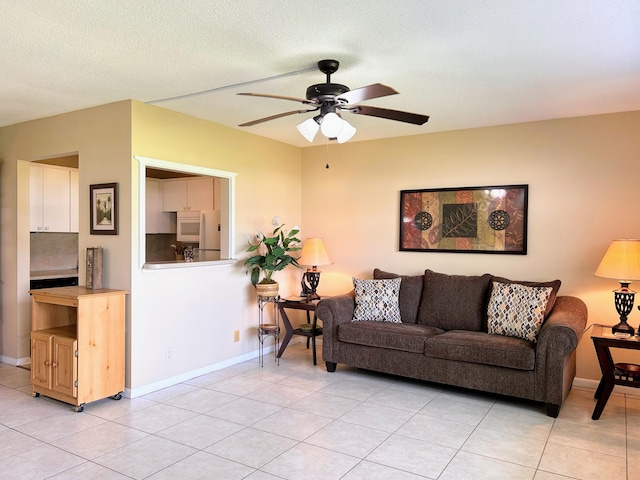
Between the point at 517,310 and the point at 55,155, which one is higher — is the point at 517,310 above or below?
below

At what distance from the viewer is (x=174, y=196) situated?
6238mm


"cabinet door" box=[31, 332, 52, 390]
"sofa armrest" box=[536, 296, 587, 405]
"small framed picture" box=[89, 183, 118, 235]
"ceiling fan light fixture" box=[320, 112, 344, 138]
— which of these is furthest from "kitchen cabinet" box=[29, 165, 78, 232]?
"sofa armrest" box=[536, 296, 587, 405]

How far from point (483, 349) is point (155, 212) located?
4508 mm

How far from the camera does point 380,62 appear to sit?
2979 millimetres

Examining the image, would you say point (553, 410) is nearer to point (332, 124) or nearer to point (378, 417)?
point (378, 417)

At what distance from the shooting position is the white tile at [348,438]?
2969 mm

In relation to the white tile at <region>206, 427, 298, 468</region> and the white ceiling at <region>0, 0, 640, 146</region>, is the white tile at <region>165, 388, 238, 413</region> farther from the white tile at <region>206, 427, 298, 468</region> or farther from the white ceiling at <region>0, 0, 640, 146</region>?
the white ceiling at <region>0, 0, 640, 146</region>

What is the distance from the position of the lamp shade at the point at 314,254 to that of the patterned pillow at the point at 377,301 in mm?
571

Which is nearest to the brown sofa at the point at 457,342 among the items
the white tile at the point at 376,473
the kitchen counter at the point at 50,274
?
the white tile at the point at 376,473

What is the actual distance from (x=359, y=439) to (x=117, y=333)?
2108 mm

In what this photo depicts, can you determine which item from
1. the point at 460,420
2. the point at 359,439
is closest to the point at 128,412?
the point at 359,439

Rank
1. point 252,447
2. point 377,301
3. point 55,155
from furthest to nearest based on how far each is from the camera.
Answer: point 377,301
point 55,155
point 252,447

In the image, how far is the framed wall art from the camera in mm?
4566

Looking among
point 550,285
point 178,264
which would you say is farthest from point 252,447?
point 550,285
